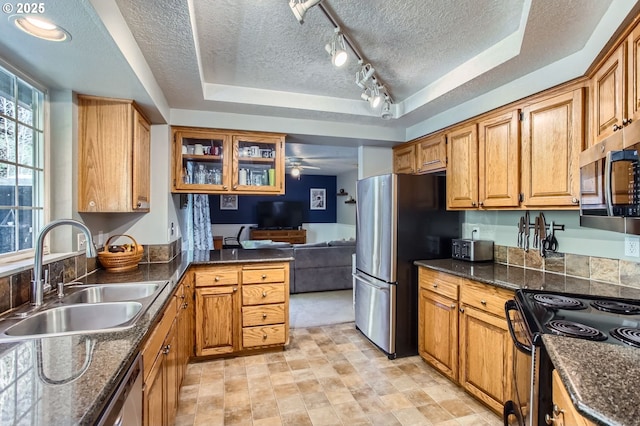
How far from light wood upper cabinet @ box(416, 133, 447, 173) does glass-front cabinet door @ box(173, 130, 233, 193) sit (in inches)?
75.7

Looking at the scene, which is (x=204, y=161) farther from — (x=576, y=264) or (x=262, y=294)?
(x=576, y=264)

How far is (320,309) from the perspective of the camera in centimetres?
437

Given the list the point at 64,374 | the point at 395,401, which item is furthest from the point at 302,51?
the point at 395,401

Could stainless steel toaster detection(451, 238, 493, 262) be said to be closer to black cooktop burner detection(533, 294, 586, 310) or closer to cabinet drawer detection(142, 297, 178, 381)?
black cooktop burner detection(533, 294, 586, 310)

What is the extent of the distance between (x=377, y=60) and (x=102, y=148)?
2012 mm

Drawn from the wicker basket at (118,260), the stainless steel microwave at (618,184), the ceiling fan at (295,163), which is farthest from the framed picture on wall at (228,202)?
the stainless steel microwave at (618,184)

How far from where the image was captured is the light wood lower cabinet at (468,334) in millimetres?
2080

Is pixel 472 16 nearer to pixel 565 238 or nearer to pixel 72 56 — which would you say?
pixel 565 238

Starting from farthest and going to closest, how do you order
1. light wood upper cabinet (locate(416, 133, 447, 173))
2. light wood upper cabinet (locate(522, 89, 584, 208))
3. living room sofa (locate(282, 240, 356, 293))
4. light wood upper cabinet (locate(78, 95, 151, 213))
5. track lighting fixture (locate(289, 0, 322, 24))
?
1. living room sofa (locate(282, 240, 356, 293))
2. light wood upper cabinet (locate(416, 133, 447, 173))
3. light wood upper cabinet (locate(78, 95, 151, 213))
4. light wood upper cabinet (locate(522, 89, 584, 208))
5. track lighting fixture (locate(289, 0, 322, 24))

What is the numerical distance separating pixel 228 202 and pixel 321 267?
166 inches

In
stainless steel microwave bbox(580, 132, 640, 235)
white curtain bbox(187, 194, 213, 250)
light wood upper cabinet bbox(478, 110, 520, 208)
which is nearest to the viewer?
stainless steel microwave bbox(580, 132, 640, 235)

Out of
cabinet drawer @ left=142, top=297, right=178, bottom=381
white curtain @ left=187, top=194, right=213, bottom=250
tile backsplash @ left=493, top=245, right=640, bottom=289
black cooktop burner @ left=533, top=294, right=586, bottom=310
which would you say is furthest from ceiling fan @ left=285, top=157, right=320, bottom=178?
black cooktop burner @ left=533, top=294, right=586, bottom=310

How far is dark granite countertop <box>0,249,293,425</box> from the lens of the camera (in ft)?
2.50

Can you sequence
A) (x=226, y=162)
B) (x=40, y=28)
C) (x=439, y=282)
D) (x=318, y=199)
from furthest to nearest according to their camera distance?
1. (x=318, y=199)
2. (x=226, y=162)
3. (x=439, y=282)
4. (x=40, y=28)
